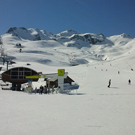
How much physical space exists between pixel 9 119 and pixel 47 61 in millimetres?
83903

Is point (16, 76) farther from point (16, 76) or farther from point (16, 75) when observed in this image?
point (16, 75)

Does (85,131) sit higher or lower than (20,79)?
lower

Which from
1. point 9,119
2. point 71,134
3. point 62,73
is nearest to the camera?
point 71,134

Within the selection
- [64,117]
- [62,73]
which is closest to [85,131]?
[64,117]

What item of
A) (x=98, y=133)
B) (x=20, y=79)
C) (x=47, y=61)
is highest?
(x=47, y=61)

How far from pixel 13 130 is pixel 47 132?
143 centimetres

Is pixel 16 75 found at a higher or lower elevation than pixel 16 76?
higher

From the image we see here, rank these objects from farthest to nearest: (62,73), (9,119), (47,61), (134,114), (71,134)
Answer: (47,61), (62,73), (134,114), (9,119), (71,134)

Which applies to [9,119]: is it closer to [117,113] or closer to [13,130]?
[13,130]

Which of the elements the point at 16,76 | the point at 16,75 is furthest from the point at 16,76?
the point at 16,75

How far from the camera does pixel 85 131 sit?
21.6 feet

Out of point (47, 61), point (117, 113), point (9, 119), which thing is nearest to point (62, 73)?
point (117, 113)

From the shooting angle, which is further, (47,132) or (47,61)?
(47,61)

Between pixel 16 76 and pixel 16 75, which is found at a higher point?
pixel 16 75
